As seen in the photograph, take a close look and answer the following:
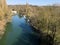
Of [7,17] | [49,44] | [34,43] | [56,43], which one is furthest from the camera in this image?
[7,17]

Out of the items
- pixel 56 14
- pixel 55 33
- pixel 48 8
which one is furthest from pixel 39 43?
pixel 48 8

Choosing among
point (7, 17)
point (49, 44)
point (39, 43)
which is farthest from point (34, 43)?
point (7, 17)

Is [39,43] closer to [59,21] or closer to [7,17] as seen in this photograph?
[59,21]

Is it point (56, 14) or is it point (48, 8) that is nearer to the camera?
point (56, 14)

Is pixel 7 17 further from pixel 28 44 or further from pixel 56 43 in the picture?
pixel 56 43

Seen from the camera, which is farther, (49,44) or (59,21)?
(49,44)

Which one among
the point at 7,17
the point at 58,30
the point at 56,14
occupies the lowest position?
the point at 7,17

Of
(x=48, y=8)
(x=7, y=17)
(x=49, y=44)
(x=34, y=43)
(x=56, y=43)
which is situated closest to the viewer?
(x=56, y=43)

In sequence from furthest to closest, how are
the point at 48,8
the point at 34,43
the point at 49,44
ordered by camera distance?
the point at 48,8 < the point at 34,43 < the point at 49,44

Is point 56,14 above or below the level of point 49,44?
above
